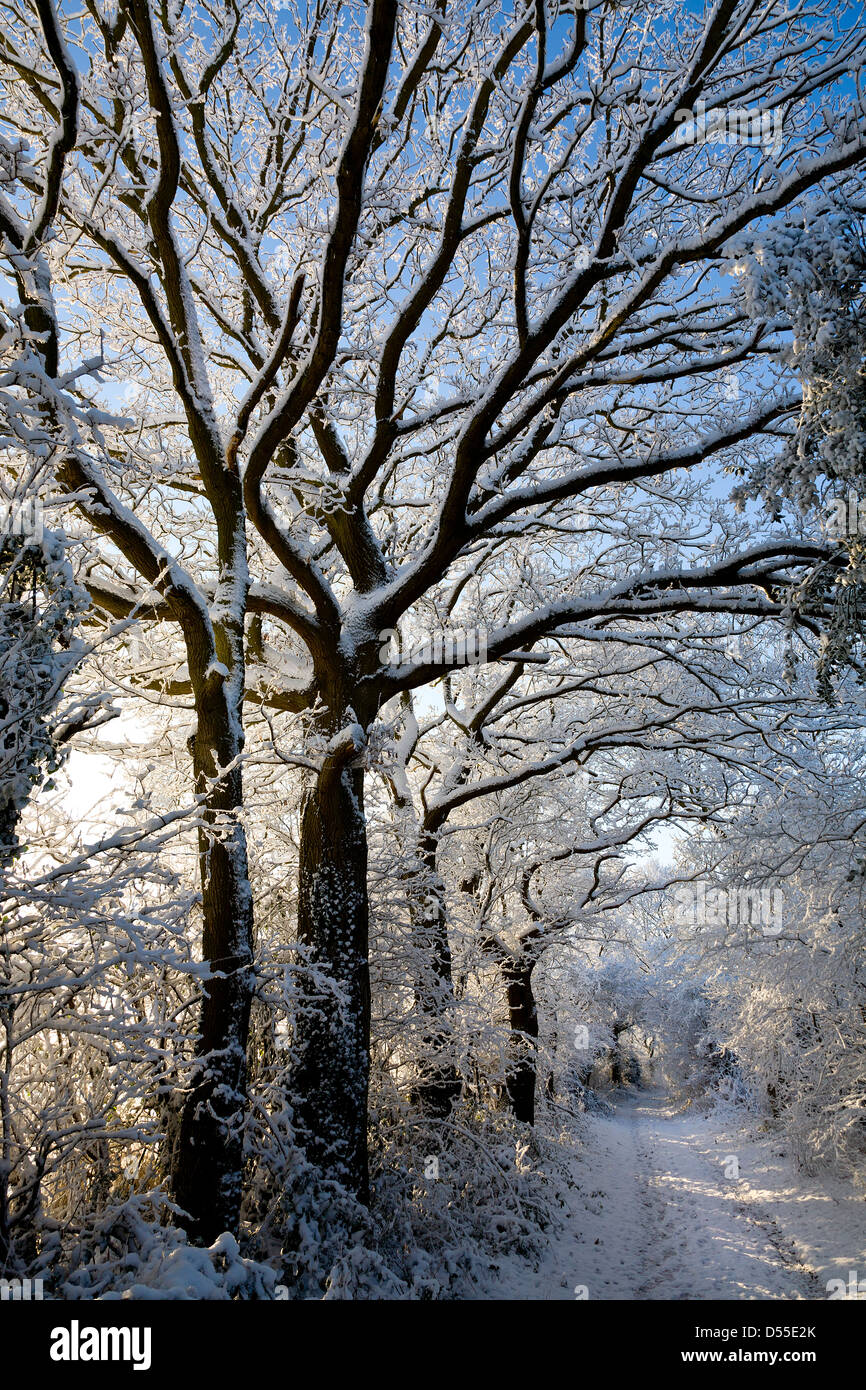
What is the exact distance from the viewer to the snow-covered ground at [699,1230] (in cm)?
629

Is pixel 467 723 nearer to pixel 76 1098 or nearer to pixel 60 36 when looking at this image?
pixel 76 1098

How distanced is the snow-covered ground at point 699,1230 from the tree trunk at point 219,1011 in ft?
9.61

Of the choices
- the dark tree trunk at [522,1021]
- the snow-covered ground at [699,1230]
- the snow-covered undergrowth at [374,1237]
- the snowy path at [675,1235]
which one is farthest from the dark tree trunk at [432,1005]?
the dark tree trunk at [522,1021]

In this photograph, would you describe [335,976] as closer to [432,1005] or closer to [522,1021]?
[432,1005]

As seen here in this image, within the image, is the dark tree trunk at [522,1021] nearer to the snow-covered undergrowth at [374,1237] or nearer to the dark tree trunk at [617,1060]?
the snow-covered undergrowth at [374,1237]

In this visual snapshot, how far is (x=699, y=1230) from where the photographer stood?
28.1ft

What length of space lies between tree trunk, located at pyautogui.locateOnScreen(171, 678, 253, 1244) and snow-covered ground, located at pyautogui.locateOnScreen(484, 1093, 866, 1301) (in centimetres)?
293

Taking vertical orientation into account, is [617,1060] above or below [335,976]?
below

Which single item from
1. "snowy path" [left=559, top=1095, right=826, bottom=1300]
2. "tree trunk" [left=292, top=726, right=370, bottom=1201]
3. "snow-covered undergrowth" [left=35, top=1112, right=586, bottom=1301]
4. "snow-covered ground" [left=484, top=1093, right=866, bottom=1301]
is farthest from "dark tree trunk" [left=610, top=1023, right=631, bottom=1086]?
"tree trunk" [left=292, top=726, right=370, bottom=1201]

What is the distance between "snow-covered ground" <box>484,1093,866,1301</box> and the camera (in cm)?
629

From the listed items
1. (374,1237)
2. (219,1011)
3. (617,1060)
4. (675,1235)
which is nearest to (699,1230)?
(675,1235)

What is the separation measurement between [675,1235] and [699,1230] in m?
0.41

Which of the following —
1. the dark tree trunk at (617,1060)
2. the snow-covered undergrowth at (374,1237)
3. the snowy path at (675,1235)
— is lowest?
the dark tree trunk at (617,1060)
